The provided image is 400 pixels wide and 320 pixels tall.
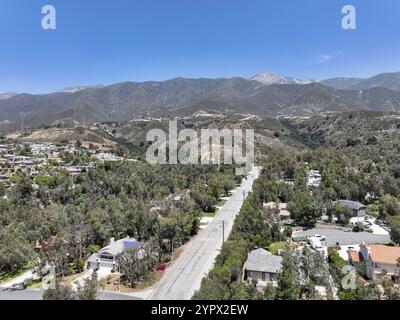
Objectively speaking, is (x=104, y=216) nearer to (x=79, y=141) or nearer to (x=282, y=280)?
(x=282, y=280)

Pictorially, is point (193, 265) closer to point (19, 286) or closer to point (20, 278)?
point (19, 286)

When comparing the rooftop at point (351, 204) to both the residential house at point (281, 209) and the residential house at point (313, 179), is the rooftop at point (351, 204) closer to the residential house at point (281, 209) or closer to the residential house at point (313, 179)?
the residential house at point (281, 209)

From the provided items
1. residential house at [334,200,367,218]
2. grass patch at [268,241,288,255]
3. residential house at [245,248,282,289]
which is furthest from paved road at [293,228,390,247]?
residential house at [245,248,282,289]

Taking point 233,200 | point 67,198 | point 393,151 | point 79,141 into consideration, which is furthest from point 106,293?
point 79,141

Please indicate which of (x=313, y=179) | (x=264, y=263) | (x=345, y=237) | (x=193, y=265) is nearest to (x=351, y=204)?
A: (x=345, y=237)

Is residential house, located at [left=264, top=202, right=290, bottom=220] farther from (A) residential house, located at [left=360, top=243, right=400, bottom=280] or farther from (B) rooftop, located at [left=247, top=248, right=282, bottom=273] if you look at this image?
(A) residential house, located at [left=360, top=243, right=400, bottom=280]

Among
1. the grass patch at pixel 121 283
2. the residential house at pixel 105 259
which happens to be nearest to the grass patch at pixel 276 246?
the grass patch at pixel 121 283
